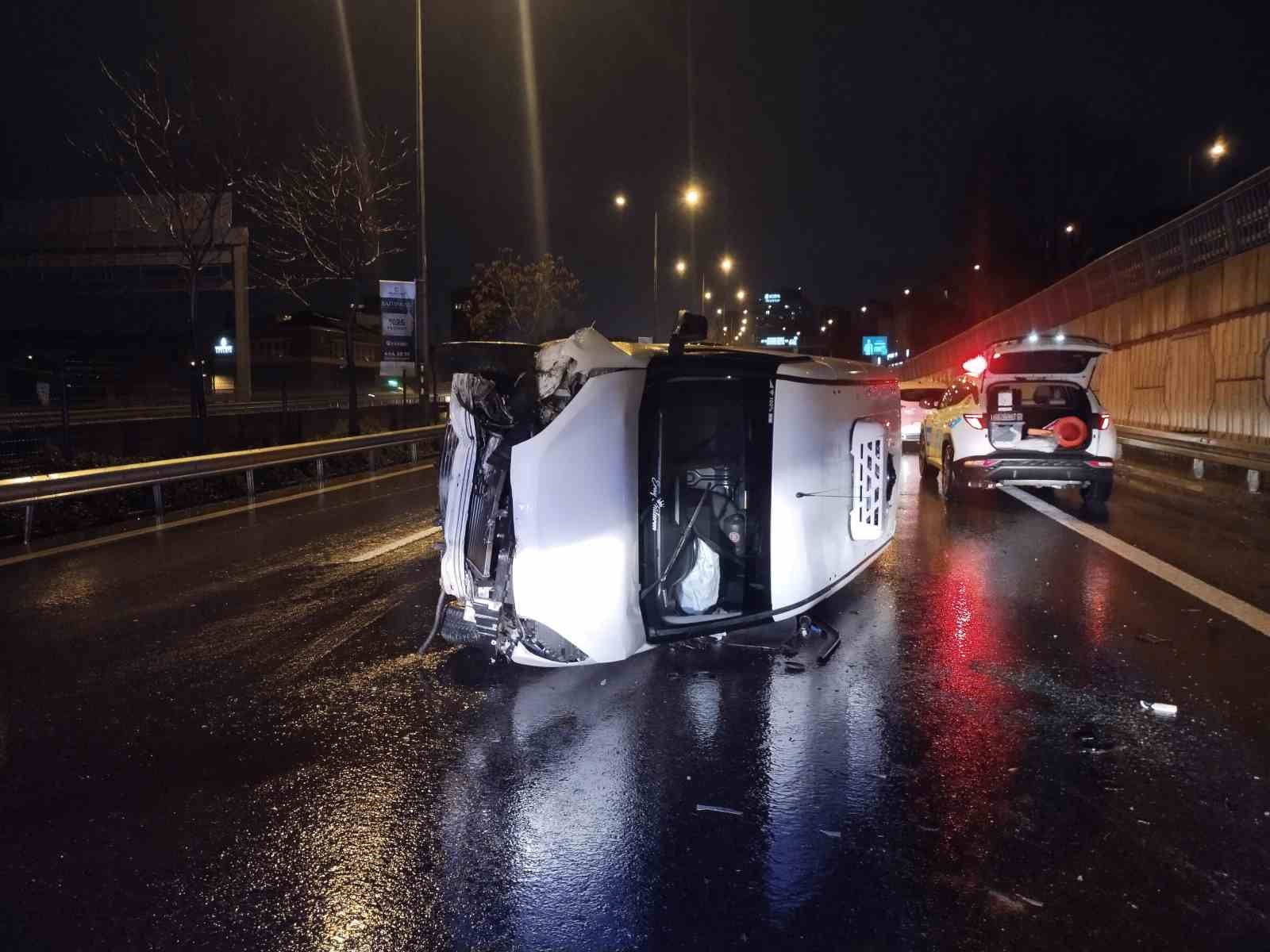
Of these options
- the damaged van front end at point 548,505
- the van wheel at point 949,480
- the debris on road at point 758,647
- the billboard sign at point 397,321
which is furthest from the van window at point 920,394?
the damaged van front end at point 548,505

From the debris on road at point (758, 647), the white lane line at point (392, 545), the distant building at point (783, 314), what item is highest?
the distant building at point (783, 314)

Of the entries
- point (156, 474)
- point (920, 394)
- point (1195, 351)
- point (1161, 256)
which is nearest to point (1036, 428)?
point (920, 394)

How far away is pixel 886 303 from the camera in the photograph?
119m

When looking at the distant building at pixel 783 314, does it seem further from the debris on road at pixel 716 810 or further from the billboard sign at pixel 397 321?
the debris on road at pixel 716 810

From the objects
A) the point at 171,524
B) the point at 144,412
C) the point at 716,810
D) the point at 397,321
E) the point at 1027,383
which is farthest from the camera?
the point at 144,412

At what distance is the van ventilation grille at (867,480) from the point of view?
21.2ft

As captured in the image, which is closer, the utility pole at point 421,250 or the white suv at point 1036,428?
the white suv at point 1036,428

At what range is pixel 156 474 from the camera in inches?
468

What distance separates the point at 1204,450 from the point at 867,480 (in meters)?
12.4

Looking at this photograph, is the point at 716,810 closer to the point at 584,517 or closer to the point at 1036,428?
the point at 584,517

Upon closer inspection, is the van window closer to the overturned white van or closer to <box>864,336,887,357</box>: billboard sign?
the overturned white van

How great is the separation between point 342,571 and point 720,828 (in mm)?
5609

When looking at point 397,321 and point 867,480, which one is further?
point 397,321

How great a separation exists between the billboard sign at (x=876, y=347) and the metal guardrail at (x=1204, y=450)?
45.5 metres
